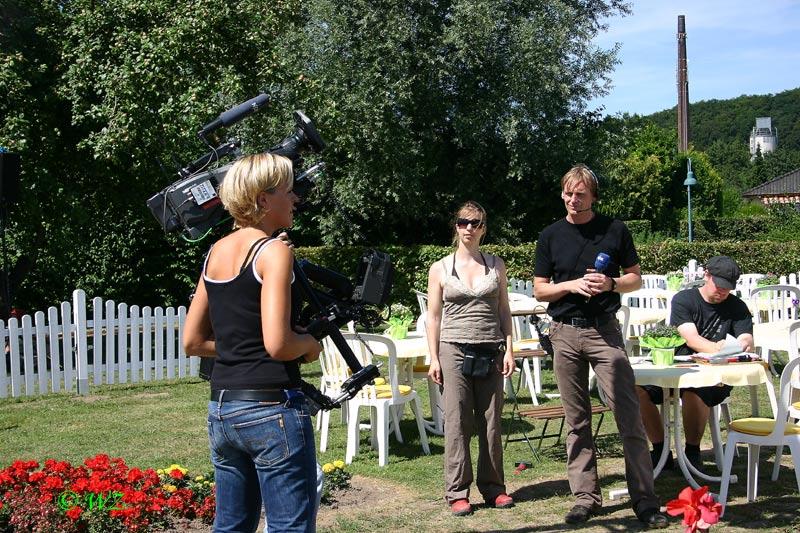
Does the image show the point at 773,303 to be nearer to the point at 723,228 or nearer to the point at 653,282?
the point at 653,282

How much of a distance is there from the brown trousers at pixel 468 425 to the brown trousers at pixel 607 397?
47cm

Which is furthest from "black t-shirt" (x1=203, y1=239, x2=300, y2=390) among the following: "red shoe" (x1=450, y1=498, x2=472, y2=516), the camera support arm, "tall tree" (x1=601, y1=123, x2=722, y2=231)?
"tall tree" (x1=601, y1=123, x2=722, y2=231)

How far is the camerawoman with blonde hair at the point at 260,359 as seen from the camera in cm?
278

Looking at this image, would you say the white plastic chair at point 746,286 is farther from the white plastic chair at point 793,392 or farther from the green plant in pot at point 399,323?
the green plant in pot at point 399,323

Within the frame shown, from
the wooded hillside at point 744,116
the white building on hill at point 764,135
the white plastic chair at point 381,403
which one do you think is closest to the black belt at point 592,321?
the white plastic chair at point 381,403

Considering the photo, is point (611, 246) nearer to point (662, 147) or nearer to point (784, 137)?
point (662, 147)

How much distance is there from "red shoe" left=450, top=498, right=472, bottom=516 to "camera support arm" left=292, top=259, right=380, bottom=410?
93.5 inches

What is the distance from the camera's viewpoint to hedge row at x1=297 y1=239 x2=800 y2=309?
17.6 meters

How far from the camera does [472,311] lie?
5.50m

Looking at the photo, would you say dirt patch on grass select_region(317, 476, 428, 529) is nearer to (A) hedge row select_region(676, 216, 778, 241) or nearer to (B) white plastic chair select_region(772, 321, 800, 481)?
(B) white plastic chair select_region(772, 321, 800, 481)

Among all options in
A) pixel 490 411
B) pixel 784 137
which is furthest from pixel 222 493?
pixel 784 137

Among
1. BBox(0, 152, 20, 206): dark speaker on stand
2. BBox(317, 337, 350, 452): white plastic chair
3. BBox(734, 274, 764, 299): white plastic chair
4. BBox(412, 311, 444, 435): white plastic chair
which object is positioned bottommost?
BBox(412, 311, 444, 435): white plastic chair

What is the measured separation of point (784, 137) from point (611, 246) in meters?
105

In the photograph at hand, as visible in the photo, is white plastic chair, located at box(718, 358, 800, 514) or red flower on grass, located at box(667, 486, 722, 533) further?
white plastic chair, located at box(718, 358, 800, 514)
